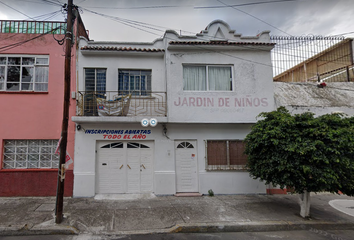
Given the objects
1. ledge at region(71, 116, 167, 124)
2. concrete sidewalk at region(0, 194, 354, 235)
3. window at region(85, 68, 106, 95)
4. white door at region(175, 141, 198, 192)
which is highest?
window at region(85, 68, 106, 95)

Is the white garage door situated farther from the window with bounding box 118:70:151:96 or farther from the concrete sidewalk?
the window with bounding box 118:70:151:96

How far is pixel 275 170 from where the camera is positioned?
649 centimetres

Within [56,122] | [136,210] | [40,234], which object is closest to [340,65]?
[136,210]

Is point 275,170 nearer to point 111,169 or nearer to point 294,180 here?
point 294,180

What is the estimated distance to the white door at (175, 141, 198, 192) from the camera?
8.91 meters

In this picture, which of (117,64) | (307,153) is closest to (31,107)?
(117,64)

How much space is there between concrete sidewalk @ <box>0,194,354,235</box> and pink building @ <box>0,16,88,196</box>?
2.71 feet

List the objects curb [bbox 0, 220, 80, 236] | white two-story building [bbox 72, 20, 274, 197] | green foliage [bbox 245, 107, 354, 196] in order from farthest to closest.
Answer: white two-story building [bbox 72, 20, 274, 197]
green foliage [bbox 245, 107, 354, 196]
curb [bbox 0, 220, 80, 236]

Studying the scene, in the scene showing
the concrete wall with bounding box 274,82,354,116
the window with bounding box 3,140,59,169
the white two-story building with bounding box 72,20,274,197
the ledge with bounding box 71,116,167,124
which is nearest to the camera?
the ledge with bounding box 71,116,167,124

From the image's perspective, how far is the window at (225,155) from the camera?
905 centimetres

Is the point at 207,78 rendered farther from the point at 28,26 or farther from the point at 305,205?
the point at 28,26

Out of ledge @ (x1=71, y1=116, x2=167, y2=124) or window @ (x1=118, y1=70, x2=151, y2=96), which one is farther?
window @ (x1=118, y1=70, x2=151, y2=96)

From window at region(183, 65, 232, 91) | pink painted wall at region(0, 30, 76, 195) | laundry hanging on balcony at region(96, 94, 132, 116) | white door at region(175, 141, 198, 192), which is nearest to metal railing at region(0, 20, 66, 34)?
pink painted wall at region(0, 30, 76, 195)

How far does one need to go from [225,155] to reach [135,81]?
197 inches
